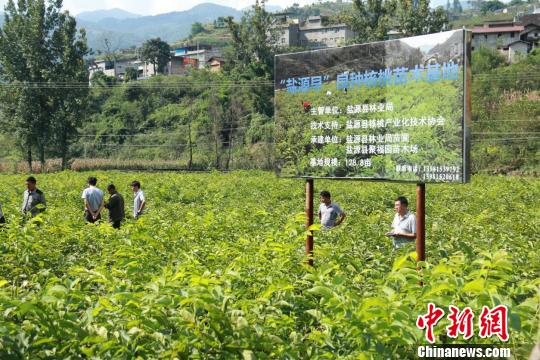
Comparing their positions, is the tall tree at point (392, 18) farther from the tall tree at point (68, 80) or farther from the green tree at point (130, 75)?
the green tree at point (130, 75)

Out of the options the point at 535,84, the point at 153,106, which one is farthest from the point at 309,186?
the point at 153,106

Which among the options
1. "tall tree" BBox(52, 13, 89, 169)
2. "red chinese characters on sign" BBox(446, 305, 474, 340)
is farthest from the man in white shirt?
"tall tree" BBox(52, 13, 89, 169)

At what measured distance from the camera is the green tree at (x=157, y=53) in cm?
11462

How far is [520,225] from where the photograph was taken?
32.3 ft

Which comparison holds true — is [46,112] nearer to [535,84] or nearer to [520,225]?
[535,84]

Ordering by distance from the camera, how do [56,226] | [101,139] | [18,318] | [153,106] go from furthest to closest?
1. [153,106]
2. [101,139]
3. [56,226]
4. [18,318]

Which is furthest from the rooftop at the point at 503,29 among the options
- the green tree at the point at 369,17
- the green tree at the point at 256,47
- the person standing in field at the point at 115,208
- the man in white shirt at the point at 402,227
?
the man in white shirt at the point at 402,227

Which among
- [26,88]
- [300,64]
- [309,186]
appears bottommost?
[309,186]

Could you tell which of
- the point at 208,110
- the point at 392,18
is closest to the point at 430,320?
the point at 392,18

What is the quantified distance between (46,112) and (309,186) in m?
46.8

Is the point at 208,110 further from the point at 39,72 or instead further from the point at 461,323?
the point at 461,323

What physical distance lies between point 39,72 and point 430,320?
51.9 meters

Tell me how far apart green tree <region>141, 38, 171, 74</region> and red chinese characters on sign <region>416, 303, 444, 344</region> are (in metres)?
114

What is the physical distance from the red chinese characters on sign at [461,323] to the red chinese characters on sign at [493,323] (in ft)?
0.22
